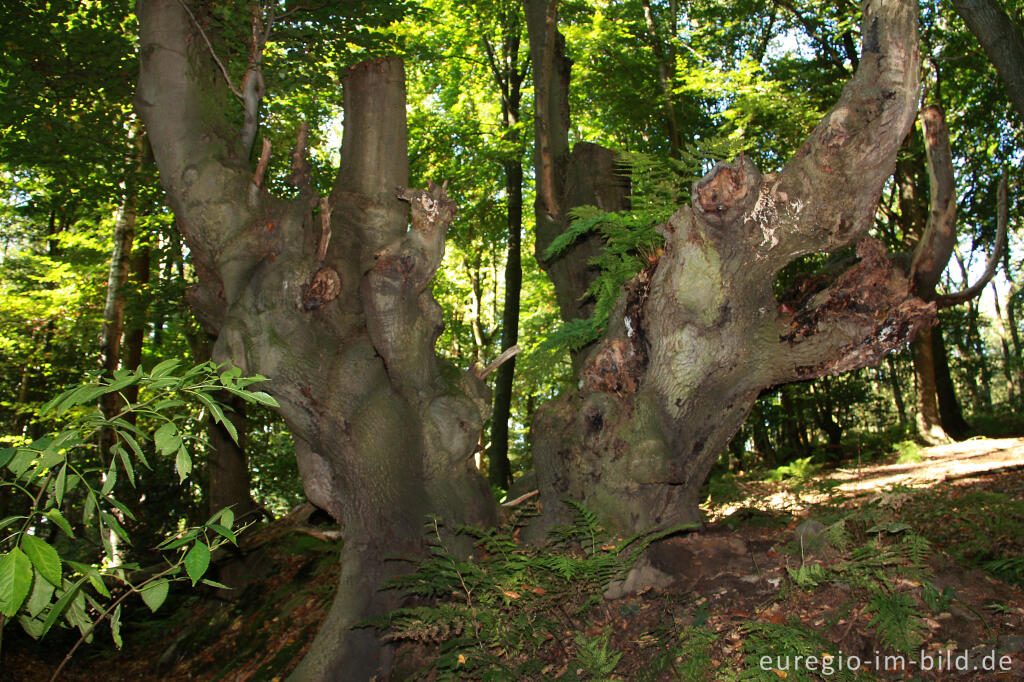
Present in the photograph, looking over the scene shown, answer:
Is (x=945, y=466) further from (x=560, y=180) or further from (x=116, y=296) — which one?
(x=116, y=296)

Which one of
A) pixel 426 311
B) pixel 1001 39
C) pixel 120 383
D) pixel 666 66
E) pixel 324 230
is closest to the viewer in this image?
pixel 120 383

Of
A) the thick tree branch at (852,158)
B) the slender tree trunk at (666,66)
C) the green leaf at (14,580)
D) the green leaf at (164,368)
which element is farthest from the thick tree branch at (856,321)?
the slender tree trunk at (666,66)

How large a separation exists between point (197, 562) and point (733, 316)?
3540 mm

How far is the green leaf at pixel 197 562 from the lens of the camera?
1.41 meters

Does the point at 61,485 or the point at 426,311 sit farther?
the point at 426,311

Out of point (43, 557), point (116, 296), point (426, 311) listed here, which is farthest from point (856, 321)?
point (116, 296)

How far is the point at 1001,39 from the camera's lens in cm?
667

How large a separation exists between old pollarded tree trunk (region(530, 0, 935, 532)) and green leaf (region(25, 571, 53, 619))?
3.57 m

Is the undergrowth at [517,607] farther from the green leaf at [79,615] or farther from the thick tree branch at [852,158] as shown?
the green leaf at [79,615]

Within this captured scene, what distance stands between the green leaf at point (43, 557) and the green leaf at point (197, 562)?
24cm

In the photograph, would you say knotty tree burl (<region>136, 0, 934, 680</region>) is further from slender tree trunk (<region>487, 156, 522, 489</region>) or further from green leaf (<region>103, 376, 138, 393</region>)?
slender tree trunk (<region>487, 156, 522, 489</region>)

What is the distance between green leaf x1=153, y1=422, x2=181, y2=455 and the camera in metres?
1.52

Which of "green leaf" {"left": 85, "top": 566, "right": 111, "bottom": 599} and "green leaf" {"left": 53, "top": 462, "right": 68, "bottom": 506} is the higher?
"green leaf" {"left": 53, "top": 462, "right": 68, "bottom": 506}

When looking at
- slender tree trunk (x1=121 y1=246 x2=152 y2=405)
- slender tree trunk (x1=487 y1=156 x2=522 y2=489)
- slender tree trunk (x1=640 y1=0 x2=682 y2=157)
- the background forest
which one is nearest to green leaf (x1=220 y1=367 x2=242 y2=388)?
the background forest
